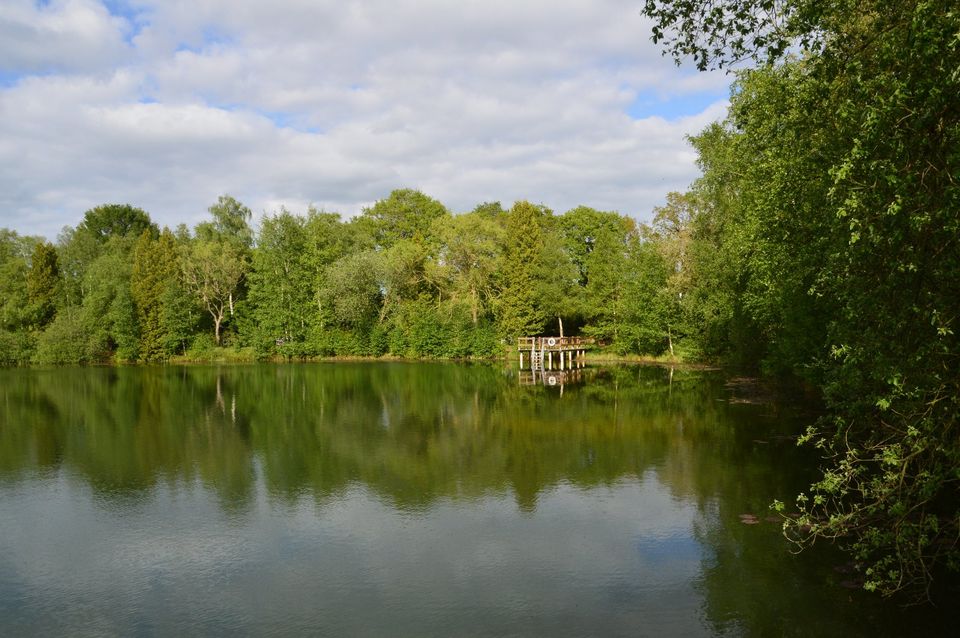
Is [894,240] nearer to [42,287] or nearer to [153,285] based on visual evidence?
[153,285]

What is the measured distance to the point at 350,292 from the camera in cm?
5131

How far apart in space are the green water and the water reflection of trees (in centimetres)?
11

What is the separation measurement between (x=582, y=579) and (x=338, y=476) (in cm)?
775

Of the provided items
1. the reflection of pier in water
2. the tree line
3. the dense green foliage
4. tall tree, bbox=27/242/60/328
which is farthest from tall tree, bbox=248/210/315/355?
the dense green foliage

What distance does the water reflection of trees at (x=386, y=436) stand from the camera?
14.9m

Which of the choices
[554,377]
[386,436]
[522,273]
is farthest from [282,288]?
[386,436]

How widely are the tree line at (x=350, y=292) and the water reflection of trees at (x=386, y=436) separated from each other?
15.3m

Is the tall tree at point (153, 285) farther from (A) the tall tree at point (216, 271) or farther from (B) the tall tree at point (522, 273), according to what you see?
(B) the tall tree at point (522, 273)

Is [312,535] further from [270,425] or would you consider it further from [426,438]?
[270,425]

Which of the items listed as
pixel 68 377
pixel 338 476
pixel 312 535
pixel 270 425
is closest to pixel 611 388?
pixel 270 425

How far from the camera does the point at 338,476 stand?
50.0ft

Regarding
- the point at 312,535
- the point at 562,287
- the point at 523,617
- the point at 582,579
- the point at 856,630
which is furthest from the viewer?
the point at 562,287

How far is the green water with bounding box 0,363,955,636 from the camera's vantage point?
822 centimetres

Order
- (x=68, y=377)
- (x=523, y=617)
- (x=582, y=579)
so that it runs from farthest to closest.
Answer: (x=68, y=377) < (x=582, y=579) < (x=523, y=617)
